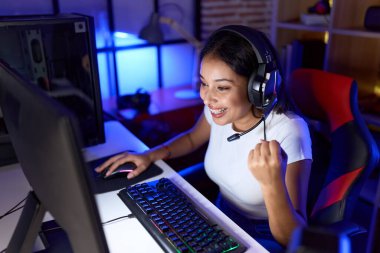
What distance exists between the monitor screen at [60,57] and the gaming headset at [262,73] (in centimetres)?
55

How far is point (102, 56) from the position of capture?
211cm

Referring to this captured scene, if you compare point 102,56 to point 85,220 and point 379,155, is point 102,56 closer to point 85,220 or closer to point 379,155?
point 379,155

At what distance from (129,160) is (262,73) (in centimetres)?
53

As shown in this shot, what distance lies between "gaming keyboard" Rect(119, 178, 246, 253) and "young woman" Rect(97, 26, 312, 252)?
15 cm

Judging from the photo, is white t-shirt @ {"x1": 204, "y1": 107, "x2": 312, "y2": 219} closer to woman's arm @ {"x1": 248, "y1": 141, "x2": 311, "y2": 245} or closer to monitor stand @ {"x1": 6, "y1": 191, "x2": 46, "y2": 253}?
woman's arm @ {"x1": 248, "y1": 141, "x2": 311, "y2": 245}

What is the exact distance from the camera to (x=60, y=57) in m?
1.33

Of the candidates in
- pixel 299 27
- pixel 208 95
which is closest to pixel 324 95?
pixel 208 95

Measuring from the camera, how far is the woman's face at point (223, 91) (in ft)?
3.51

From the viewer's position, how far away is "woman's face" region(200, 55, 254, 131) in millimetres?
1068

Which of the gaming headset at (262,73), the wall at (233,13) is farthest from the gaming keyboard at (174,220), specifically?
the wall at (233,13)

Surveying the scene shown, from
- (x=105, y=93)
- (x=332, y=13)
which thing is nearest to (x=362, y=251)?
(x=332, y=13)

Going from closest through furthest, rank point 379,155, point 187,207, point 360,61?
point 187,207, point 379,155, point 360,61

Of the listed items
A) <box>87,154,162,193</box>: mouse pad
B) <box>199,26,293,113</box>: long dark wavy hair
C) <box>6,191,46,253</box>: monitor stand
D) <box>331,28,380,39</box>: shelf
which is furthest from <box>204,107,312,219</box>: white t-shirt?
<box>331,28,380,39</box>: shelf

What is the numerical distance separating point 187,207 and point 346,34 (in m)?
1.27
